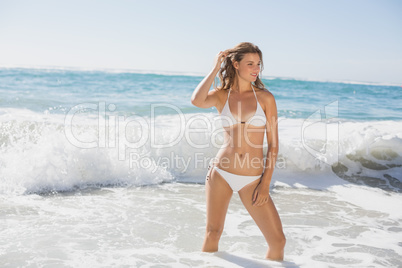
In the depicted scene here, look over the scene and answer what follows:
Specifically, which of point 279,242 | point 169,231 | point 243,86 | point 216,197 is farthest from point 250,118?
point 169,231

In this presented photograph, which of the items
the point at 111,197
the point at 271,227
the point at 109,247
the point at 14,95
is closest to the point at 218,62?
the point at 271,227

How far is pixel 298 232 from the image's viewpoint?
15.7 feet

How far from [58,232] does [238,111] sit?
9.27ft

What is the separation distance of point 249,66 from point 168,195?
379 cm

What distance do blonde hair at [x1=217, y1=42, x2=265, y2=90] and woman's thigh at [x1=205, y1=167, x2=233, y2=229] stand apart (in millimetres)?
766

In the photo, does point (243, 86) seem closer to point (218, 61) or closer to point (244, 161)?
point (218, 61)

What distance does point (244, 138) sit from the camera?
3072 millimetres

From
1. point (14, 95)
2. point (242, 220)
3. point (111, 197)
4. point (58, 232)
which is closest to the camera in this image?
point (58, 232)

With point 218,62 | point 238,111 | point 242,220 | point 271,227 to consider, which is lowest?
point 242,220

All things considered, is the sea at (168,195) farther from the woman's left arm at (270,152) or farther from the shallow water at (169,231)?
the woman's left arm at (270,152)

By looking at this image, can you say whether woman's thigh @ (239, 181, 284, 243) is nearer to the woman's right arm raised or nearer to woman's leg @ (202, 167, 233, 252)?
woman's leg @ (202, 167, 233, 252)

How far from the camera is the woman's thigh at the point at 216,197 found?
3166 millimetres

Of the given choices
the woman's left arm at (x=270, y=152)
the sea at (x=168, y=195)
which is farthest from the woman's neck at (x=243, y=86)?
the sea at (x=168, y=195)

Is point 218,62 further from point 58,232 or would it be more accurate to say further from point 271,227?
point 58,232
